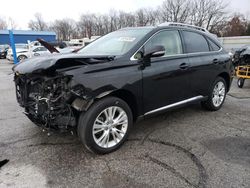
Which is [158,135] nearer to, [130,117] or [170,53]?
[130,117]

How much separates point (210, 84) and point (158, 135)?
1.73 m

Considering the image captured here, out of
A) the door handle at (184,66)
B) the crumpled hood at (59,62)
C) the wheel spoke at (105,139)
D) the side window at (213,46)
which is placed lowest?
the wheel spoke at (105,139)

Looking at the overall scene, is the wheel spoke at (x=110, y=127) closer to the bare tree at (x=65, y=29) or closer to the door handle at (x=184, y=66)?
the door handle at (x=184, y=66)

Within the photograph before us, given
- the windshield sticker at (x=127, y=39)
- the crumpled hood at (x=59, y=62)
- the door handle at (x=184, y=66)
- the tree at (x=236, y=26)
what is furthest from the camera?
the tree at (x=236, y=26)

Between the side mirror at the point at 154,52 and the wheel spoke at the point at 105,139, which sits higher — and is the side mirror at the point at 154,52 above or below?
above

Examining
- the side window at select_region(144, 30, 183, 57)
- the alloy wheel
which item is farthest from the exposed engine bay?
the alloy wheel

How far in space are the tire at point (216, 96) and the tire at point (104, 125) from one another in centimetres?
226

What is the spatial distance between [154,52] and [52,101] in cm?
155

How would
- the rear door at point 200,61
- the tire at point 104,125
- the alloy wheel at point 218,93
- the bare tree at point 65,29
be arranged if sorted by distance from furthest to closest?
the bare tree at point 65,29 < the alloy wheel at point 218,93 < the rear door at point 200,61 < the tire at point 104,125

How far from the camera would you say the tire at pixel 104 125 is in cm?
288

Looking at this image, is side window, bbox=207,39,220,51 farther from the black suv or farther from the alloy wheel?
the alloy wheel

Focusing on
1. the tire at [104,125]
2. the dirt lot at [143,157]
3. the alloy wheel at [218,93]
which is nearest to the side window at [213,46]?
the alloy wheel at [218,93]

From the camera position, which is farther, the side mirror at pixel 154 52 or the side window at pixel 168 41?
the side window at pixel 168 41

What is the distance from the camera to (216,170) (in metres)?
2.78
